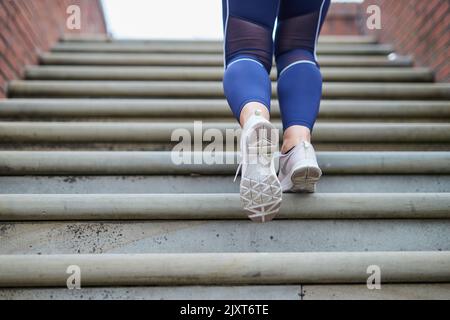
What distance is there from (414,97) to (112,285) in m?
1.78

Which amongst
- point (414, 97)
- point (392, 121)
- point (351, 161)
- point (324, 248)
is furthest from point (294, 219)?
point (414, 97)

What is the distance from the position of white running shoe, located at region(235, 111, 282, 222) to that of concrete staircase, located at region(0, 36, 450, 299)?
0.16 m

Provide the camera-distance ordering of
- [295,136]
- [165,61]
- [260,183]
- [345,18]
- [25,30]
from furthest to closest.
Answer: [345,18]
[165,61]
[25,30]
[295,136]
[260,183]

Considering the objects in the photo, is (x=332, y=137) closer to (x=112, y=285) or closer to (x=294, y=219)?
(x=294, y=219)

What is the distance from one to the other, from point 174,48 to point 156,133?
4.62 feet

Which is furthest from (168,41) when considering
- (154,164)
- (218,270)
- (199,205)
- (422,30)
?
(218,270)

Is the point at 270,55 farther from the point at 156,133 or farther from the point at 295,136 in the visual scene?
the point at 156,133

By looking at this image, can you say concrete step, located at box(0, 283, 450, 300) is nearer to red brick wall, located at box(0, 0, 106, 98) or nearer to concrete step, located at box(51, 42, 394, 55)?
red brick wall, located at box(0, 0, 106, 98)

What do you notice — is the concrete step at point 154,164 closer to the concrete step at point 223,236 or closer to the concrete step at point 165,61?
the concrete step at point 223,236

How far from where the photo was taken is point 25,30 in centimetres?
246

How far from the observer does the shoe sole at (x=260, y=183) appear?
3.64ft

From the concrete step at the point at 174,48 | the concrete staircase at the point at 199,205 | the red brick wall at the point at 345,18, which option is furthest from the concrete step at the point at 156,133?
the red brick wall at the point at 345,18

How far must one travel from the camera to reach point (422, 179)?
1.56m

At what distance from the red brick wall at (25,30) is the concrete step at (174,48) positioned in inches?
6.6
